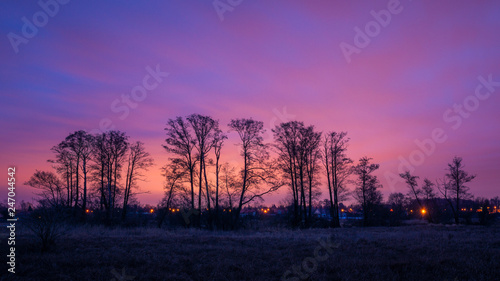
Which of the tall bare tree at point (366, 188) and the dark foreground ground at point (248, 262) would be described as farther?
the tall bare tree at point (366, 188)

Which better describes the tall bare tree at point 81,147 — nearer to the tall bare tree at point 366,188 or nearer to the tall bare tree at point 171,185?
the tall bare tree at point 171,185

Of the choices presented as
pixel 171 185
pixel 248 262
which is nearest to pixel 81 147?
pixel 171 185

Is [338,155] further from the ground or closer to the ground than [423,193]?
further from the ground

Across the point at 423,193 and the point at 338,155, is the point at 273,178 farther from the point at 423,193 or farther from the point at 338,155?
the point at 423,193

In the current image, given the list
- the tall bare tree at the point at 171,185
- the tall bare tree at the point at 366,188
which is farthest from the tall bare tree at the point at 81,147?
the tall bare tree at the point at 366,188

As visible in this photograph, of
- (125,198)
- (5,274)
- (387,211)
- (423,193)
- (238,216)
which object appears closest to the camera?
(5,274)

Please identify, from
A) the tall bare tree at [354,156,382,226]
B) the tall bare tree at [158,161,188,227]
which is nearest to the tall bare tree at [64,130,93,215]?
the tall bare tree at [158,161,188,227]

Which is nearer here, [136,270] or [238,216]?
[136,270]

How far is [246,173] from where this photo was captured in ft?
86.7

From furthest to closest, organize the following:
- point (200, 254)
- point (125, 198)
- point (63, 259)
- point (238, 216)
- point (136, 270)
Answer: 1. point (125, 198)
2. point (238, 216)
3. point (200, 254)
4. point (63, 259)
5. point (136, 270)

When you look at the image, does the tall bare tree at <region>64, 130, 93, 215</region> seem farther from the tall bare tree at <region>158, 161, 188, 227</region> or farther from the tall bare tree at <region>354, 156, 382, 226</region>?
the tall bare tree at <region>354, 156, 382, 226</region>

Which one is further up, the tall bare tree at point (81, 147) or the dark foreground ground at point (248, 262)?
the tall bare tree at point (81, 147)

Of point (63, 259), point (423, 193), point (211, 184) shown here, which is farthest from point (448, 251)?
point (423, 193)

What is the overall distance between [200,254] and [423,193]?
148ft
